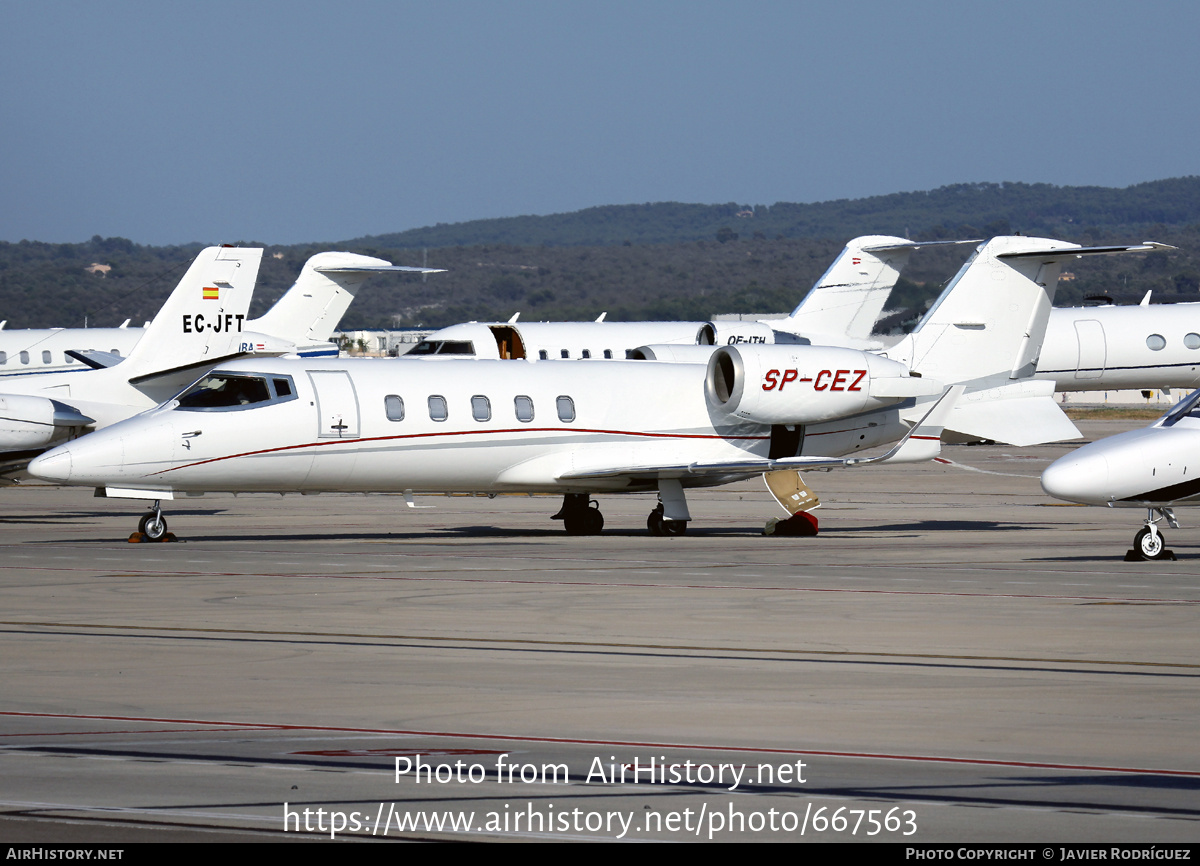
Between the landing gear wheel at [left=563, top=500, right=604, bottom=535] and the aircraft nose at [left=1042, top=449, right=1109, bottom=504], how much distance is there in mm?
8775

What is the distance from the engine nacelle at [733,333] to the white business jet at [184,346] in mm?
9708

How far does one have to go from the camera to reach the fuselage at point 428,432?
22719mm

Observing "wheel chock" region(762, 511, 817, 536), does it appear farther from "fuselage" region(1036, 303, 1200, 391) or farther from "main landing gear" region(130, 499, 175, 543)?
"fuselage" region(1036, 303, 1200, 391)

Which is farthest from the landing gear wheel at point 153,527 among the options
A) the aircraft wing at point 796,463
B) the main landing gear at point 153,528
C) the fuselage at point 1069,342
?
the fuselage at point 1069,342

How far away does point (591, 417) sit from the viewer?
2538 cm

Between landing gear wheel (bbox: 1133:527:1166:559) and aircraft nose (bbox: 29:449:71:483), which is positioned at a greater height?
aircraft nose (bbox: 29:449:71:483)

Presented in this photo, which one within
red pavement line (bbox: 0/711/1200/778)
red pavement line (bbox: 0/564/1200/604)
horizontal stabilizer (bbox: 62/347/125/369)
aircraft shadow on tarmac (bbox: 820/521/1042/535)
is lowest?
aircraft shadow on tarmac (bbox: 820/521/1042/535)

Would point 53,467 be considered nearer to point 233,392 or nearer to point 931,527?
point 233,392

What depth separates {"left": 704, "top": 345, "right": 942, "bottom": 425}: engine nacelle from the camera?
83.0 ft

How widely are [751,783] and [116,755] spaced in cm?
354

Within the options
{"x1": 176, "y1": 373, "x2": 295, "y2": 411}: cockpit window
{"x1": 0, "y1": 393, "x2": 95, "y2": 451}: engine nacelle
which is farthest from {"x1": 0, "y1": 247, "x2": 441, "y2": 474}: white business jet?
{"x1": 176, "y1": 373, "x2": 295, "y2": 411}: cockpit window

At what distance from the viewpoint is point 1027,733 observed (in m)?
9.51

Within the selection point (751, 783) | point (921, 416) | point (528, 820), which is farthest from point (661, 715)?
point (921, 416)
